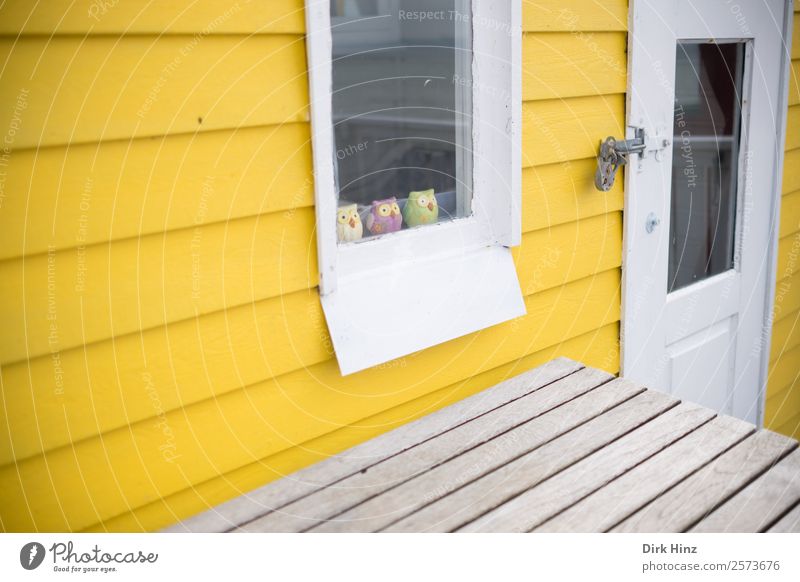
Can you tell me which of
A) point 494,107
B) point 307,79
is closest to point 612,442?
point 494,107

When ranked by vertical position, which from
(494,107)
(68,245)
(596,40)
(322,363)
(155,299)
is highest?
(596,40)

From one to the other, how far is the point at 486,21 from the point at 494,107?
0.66 feet

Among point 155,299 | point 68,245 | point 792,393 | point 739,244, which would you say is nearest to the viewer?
point 68,245

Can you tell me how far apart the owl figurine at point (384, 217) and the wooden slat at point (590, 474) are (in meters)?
0.67

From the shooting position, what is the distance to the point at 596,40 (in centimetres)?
207

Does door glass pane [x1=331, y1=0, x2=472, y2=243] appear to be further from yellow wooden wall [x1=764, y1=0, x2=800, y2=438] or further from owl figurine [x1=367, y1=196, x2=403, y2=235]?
yellow wooden wall [x1=764, y1=0, x2=800, y2=438]

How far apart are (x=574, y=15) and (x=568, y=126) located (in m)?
0.28

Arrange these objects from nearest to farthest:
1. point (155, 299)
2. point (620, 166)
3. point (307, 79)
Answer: point (155, 299)
point (307, 79)
point (620, 166)

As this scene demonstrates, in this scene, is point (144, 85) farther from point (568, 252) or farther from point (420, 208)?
point (568, 252)

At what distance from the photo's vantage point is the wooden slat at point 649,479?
1383mm

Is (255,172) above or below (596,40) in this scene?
below

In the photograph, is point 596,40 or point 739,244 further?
point 739,244

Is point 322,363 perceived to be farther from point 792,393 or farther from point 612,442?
point 792,393

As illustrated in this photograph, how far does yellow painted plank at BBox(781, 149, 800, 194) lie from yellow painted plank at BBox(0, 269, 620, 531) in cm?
139
